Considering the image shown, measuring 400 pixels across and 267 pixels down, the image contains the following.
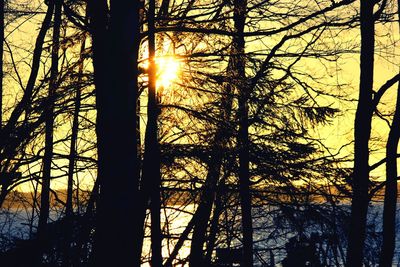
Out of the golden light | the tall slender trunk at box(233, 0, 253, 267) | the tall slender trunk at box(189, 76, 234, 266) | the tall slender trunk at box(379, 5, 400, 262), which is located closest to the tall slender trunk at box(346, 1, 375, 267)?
the tall slender trunk at box(233, 0, 253, 267)

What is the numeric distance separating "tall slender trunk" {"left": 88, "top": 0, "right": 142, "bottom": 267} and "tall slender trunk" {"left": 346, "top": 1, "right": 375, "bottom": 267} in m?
3.14

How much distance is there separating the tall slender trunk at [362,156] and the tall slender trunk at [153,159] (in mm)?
2545

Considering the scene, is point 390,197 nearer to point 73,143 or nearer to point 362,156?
point 362,156

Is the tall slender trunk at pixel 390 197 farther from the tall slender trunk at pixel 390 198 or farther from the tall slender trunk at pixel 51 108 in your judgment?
the tall slender trunk at pixel 51 108

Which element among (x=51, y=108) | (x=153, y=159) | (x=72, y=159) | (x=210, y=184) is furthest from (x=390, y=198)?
(x=51, y=108)

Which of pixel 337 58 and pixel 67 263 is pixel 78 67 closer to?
pixel 67 263

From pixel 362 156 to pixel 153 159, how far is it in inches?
108

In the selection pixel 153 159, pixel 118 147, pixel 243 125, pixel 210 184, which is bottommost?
pixel 118 147

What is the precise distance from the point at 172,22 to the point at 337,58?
11.2ft

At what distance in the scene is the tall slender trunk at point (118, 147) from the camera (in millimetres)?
6477

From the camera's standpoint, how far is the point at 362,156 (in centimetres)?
827

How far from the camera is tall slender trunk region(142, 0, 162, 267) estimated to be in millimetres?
7891

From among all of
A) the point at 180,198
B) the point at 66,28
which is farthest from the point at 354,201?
the point at 66,28

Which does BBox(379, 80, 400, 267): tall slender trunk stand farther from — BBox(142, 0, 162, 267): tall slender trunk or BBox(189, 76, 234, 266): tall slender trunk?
BBox(142, 0, 162, 267): tall slender trunk
